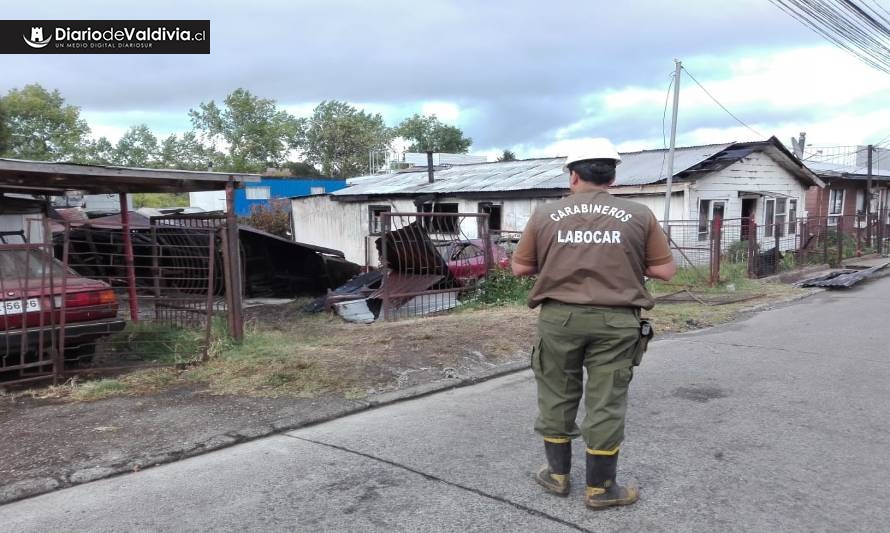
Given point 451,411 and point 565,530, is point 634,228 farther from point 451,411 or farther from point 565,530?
point 451,411

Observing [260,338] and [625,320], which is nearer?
[625,320]

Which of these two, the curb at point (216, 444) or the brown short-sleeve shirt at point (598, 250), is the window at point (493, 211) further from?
the brown short-sleeve shirt at point (598, 250)

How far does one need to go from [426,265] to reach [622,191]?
6.35 meters

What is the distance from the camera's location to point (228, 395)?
5461 mm

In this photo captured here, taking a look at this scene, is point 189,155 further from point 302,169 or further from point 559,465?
point 559,465

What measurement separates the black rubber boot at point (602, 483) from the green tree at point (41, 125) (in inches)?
1861

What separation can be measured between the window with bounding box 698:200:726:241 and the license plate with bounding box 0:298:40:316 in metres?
13.3

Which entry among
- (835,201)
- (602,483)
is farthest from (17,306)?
(835,201)

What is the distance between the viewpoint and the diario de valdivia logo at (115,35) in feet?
36.0

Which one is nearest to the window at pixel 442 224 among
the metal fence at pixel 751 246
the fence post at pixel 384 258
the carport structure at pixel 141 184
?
the fence post at pixel 384 258

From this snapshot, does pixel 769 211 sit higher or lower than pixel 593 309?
higher

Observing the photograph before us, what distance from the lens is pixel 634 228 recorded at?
3230mm

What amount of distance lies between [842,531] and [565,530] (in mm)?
1249

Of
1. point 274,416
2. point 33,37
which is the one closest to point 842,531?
point 274,416
